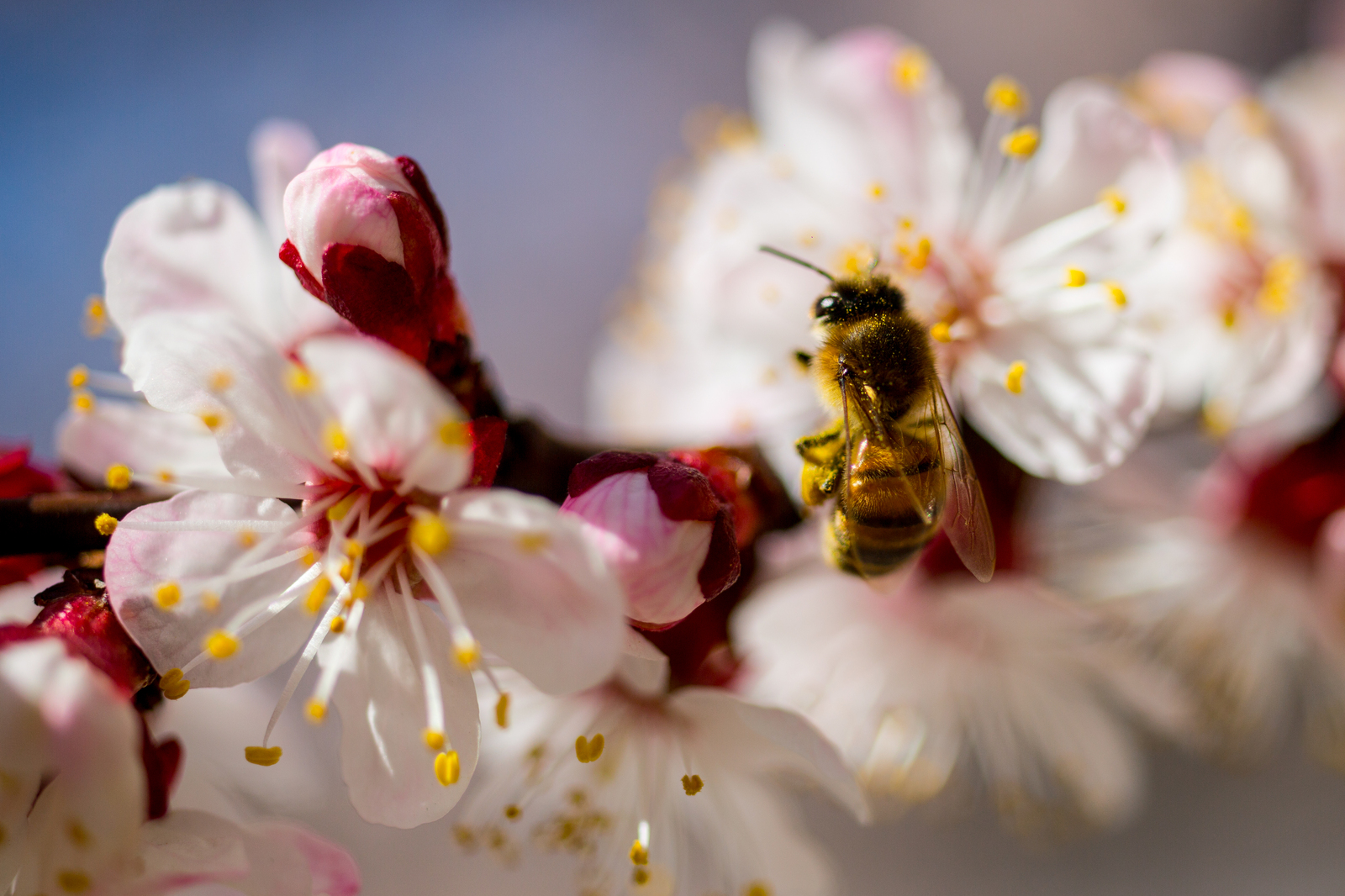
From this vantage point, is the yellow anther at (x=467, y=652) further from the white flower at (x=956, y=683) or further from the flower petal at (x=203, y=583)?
the white flower at (x=956, y=683)

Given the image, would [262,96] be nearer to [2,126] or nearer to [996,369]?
[2,126]

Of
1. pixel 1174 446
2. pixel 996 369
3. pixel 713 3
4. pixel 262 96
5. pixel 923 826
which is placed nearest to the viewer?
pixel 996 369

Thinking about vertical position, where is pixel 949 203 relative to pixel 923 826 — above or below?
above

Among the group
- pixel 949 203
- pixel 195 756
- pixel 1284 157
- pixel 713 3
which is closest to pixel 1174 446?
pixel 1284 157

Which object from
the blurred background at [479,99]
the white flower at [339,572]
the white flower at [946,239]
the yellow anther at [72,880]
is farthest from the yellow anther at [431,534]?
the blurred background at [479,99]

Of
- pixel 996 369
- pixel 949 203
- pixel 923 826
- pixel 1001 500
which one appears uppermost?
pixel 949 203
